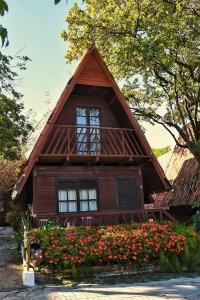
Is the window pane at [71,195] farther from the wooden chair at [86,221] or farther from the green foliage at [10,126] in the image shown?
the green foliage at [10,126]

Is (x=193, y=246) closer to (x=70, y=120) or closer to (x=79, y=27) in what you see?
(x=70, y=120)

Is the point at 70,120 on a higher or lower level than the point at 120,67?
lower

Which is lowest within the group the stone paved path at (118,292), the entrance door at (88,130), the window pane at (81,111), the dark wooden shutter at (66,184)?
the stone paved path at (118,292)

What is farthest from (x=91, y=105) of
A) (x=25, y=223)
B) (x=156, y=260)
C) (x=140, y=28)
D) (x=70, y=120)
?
(x=156, y=260)

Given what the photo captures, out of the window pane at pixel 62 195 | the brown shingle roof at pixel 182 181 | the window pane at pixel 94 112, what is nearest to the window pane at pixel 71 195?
the window pane at pixel 62 195

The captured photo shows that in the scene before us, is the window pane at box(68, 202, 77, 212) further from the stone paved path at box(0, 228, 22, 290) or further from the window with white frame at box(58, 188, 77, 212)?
the stone paved path at box(0, 228, 22, 290)

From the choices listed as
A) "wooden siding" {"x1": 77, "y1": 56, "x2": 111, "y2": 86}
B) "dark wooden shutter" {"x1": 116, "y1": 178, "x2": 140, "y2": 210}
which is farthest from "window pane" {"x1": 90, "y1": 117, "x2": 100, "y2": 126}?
"dark wooden shutter" {"x1": 116, "y1": 178, "x2": 140, "y2": 210}

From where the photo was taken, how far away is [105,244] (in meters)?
12.5

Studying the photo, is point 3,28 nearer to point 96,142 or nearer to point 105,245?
point 105,245

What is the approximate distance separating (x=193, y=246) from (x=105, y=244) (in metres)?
3.26

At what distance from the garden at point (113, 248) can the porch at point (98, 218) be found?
4.46ft

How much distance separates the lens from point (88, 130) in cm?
1686

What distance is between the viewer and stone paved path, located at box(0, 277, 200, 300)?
9734 mm

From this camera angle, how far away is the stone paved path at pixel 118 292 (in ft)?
31.9
